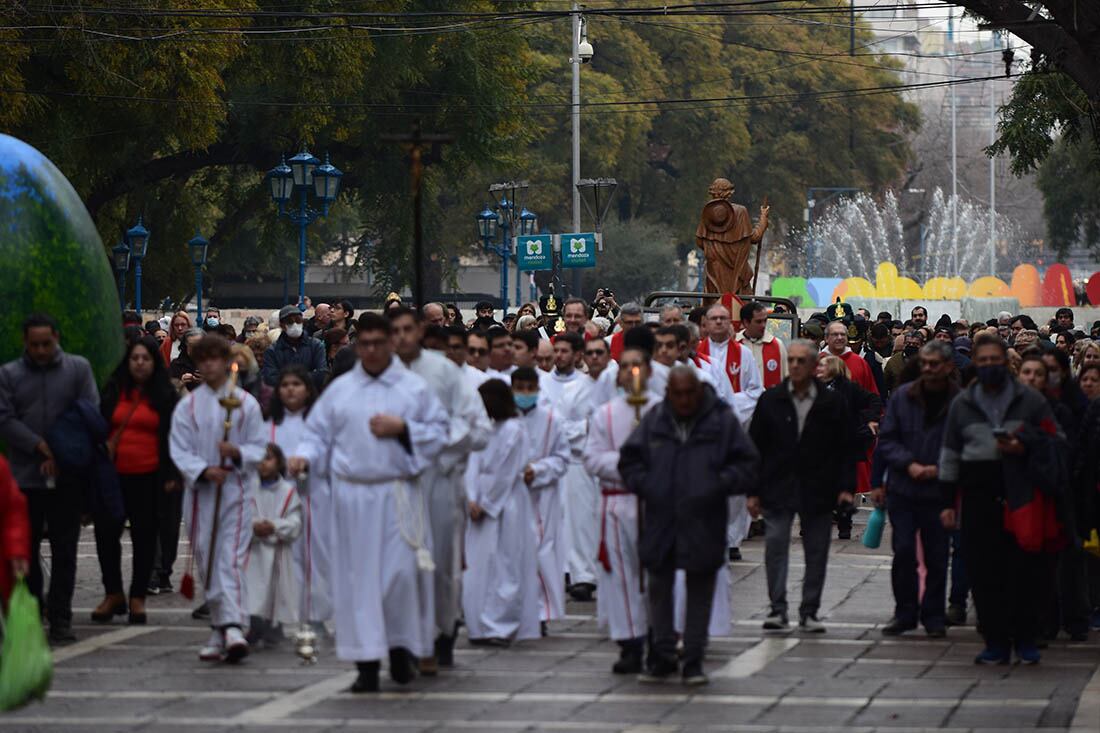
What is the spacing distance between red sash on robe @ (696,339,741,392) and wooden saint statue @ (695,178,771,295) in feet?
23.8

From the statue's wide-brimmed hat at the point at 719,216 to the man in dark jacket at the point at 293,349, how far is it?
280 inches

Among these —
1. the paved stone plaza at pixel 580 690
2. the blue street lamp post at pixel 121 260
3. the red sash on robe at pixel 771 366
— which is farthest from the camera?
the blue street lamp post at pixel 121 260

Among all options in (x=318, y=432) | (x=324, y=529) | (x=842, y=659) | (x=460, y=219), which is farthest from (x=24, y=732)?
(x=460, y=219)

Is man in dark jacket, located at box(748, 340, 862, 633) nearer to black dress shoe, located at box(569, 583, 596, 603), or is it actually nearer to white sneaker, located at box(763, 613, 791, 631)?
white sneaker, located at box(763, 613, 791, 631)

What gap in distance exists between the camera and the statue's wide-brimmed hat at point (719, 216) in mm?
24406

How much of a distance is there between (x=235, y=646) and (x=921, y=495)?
4.02 meters

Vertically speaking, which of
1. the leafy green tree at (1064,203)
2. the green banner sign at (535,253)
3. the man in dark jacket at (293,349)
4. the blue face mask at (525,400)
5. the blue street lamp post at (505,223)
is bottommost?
the blue face mask at (525,400)

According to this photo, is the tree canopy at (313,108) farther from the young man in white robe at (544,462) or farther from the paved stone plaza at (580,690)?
the paved stone plaza at (580,690)

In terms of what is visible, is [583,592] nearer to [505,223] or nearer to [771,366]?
[771,366]

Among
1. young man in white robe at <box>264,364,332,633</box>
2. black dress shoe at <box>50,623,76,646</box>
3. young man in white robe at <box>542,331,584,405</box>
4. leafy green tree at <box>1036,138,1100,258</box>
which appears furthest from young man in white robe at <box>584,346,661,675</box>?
leafy green tree at <box>1036,138,1100,258</box>

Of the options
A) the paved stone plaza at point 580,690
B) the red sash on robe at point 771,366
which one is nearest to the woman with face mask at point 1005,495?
the paved stone plaza at point 580,690

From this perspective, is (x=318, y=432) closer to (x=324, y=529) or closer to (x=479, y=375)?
(x=324, y=529)

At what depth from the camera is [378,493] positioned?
10688mm

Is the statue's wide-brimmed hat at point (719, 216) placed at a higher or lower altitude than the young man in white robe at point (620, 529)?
A: higher
